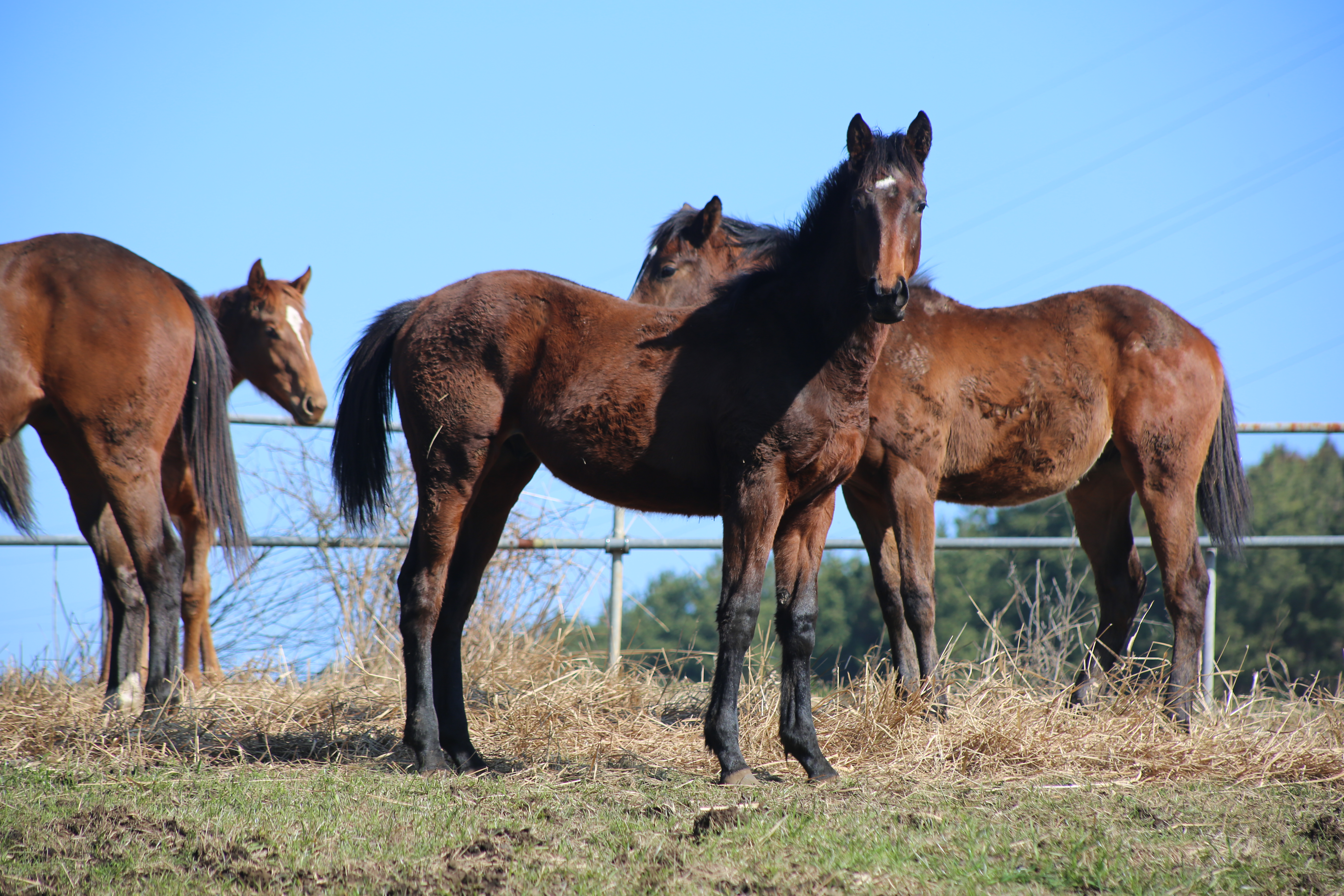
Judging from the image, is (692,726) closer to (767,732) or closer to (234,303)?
(767,732)

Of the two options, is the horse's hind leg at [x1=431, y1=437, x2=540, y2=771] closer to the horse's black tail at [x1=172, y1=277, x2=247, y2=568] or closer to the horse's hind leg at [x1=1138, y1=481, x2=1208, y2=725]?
the horse's black tail at [x1=172, y1=277, x2=247, y2=568]

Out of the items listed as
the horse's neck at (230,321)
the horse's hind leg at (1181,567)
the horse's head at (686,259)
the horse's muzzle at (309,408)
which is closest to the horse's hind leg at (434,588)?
the horse's head at (686,259)

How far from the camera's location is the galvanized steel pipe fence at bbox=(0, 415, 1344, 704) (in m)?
6.26

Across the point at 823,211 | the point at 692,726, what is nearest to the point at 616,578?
the point at 692,726

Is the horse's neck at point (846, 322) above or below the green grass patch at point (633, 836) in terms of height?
above

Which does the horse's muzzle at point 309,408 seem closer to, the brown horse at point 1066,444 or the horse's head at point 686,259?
the horse's head at point 686,259

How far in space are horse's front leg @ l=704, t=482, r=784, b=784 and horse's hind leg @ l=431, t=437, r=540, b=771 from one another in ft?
3.29

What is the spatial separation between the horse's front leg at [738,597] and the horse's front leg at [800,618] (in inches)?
5.8

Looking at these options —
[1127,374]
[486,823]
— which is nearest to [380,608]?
[486,823]

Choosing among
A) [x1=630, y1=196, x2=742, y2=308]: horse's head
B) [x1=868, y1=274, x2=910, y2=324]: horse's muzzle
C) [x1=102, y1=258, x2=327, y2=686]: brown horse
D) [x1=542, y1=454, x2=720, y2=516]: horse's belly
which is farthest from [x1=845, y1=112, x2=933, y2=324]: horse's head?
[x1=102, y1=258, x2=327, y2=686]: brown horse

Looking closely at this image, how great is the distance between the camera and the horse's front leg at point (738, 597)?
3836 millimetres

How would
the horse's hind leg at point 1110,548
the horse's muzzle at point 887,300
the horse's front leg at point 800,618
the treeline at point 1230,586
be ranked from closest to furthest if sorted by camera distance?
the horse's muzzle at point 887,300
the horse's front leg at point 800,618
the horse's hind leg at point 1110,548
the treeline at point 1230,586

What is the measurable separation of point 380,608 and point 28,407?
8.04 feet

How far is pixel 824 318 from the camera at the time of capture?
4.06m
